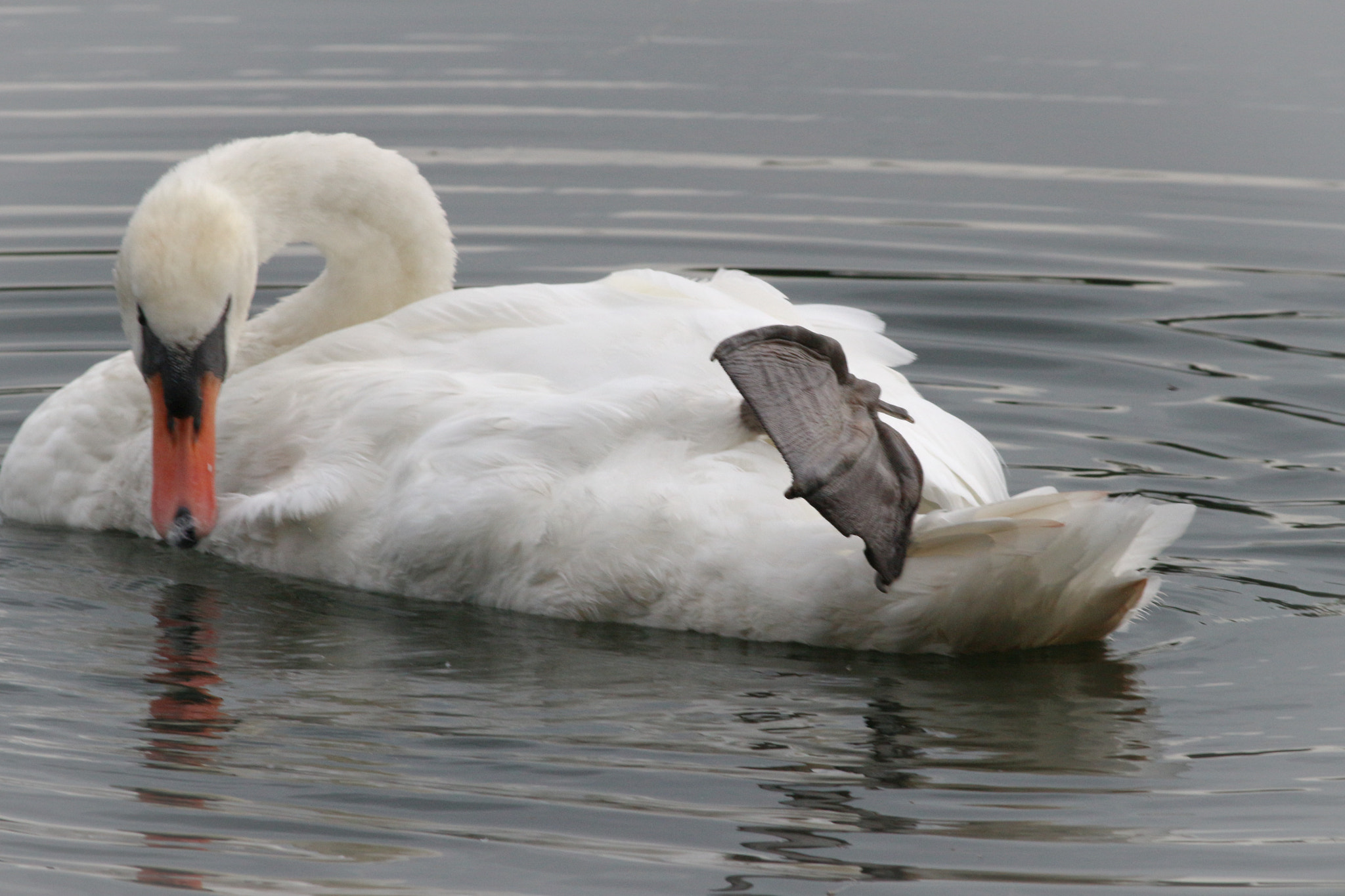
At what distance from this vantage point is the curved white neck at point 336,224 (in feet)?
20.0

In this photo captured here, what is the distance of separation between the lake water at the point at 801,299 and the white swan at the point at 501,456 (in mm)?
166

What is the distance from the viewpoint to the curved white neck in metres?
6.11

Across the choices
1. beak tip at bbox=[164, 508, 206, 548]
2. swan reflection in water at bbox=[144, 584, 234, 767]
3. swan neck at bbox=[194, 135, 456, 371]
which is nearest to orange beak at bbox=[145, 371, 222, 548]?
beak tip at bbox=[164, 508, 206, 548]

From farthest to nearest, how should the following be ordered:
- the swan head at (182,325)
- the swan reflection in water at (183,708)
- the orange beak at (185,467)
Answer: the orange beak at (185,467) → the swan head at (182,325) → the swan reflection in water at (183,708)

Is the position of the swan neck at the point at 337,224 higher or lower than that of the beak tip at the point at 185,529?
higher

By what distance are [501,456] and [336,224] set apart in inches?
62.8

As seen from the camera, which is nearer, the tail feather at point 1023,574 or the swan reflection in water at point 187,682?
the swan reflection in water at point 187,682

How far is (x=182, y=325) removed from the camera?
5367mm

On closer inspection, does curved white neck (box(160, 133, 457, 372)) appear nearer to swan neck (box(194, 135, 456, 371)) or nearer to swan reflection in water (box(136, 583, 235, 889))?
swan neck (box(194, 135, 456, 371))

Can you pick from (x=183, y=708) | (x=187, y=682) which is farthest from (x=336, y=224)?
(x=183, y=708)

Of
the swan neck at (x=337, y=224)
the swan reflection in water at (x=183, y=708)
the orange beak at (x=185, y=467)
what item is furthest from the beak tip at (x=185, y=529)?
the swan neck at (x=337, y=224)

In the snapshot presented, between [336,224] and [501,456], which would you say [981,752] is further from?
[336,224]

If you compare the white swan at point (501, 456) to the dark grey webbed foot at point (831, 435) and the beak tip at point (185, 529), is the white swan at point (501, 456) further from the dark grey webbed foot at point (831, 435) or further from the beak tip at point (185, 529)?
the dark grey webbed foot at point (831, 435)

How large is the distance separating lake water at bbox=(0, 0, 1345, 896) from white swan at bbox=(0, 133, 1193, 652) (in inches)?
6.6
